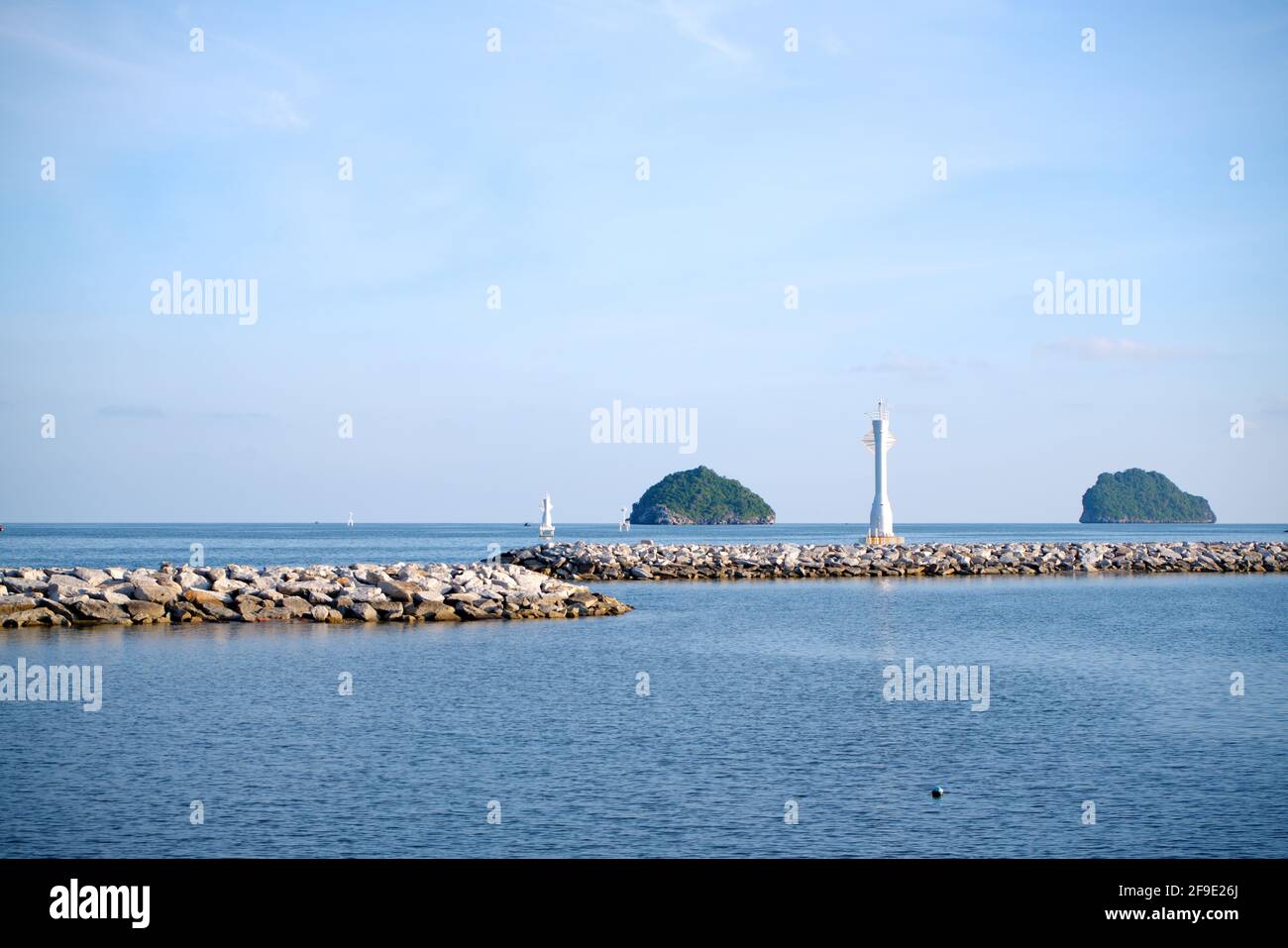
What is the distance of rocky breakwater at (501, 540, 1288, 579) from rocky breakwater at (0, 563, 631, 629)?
846 inches

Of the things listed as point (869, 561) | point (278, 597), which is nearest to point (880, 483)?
point (869, 561)

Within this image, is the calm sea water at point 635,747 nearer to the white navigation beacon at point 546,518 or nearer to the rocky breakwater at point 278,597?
the rocky breakwater at point 278,597

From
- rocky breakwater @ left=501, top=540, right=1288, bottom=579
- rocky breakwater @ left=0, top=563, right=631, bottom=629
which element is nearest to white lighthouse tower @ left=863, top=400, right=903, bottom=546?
rocky breakwater @ left=501, top=540, right=1288, bottom=579

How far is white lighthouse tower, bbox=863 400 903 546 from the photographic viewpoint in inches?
2987

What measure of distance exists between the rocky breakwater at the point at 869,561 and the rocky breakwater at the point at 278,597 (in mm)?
21492

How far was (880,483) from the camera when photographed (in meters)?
76.3

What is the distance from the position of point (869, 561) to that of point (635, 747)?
167ft

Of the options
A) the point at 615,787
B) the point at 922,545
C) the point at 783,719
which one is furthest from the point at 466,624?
the point at 922,545

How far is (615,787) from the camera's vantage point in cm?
1528

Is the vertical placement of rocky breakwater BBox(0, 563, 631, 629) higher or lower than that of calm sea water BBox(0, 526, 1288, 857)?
higher

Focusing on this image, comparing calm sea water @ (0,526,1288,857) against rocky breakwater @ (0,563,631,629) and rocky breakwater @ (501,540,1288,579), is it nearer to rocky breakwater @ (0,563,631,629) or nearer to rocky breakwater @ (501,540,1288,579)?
rocky breakwater @ (0,563,631,629)
